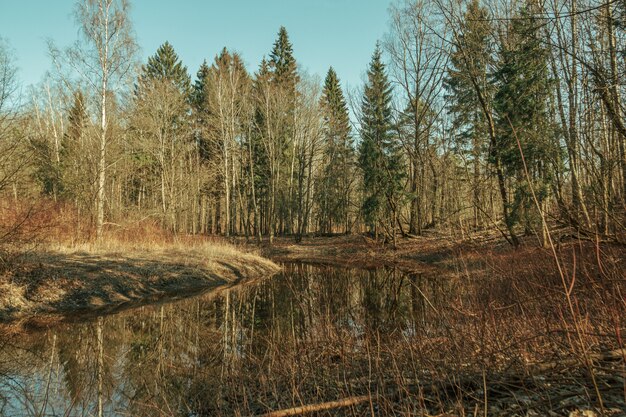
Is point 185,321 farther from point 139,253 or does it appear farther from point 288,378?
point 139,253

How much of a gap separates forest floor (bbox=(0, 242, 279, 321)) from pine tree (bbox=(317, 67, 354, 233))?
16947 millimetres

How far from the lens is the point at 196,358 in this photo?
257 inches

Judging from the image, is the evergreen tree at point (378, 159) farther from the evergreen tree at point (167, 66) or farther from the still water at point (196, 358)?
the evergreen tree at point (167, 66)

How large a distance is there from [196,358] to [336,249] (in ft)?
72.0

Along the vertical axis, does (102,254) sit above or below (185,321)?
above

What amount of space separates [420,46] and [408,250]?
13.7 metres

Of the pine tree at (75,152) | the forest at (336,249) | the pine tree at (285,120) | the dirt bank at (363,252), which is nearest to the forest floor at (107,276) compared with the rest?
the forest at (336,249)

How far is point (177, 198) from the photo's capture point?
Result: 3247 centimetres

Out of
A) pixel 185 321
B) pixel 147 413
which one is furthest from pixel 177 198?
pixel 147 413

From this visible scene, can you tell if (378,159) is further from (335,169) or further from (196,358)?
(196,358)

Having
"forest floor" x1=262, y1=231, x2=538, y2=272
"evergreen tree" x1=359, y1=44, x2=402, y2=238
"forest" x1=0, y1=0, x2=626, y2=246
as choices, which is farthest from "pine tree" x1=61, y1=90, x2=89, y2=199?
"evergreen tree" x1=359, y1=44, x2=402, y2=238

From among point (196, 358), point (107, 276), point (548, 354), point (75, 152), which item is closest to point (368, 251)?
point (107, 276)

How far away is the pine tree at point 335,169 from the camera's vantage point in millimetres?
33812

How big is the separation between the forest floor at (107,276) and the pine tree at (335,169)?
55.6ft
